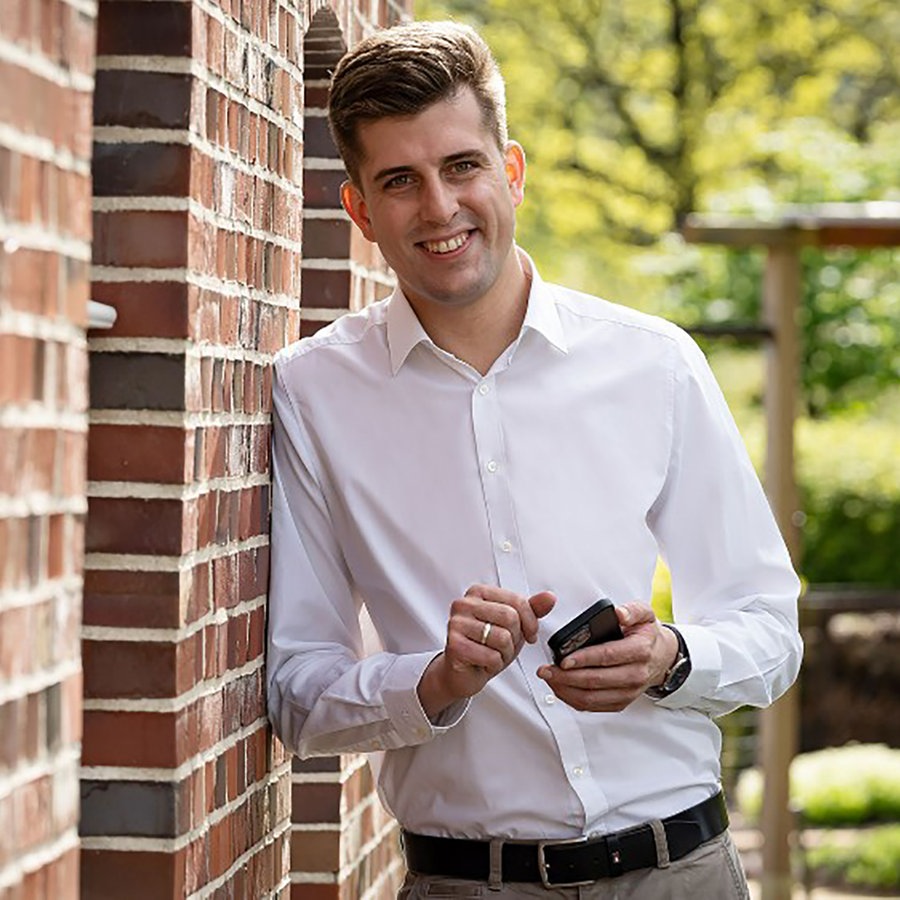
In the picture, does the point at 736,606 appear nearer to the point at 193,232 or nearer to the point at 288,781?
the point at 288,781

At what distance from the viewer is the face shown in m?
3.09

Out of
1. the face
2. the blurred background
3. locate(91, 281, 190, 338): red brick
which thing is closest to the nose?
the face

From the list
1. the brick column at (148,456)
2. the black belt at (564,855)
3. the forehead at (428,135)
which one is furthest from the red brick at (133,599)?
the forehead at (428,135)

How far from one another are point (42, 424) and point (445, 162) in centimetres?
108

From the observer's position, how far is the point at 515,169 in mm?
3338

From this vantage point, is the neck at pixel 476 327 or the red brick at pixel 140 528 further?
the neck at pixel 476 327

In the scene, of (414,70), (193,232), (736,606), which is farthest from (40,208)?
(736,606)

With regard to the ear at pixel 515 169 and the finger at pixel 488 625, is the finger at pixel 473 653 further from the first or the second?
the ear at pixel 515 169

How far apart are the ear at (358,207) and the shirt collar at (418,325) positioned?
0.40ft

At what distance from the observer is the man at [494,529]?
310 cm

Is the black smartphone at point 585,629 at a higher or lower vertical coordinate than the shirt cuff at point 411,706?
higher

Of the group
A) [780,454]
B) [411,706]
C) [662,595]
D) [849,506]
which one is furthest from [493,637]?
[849,506]

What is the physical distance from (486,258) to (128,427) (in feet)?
2.17

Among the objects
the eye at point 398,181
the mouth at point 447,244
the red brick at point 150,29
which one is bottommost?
the mouth at point 447,244
